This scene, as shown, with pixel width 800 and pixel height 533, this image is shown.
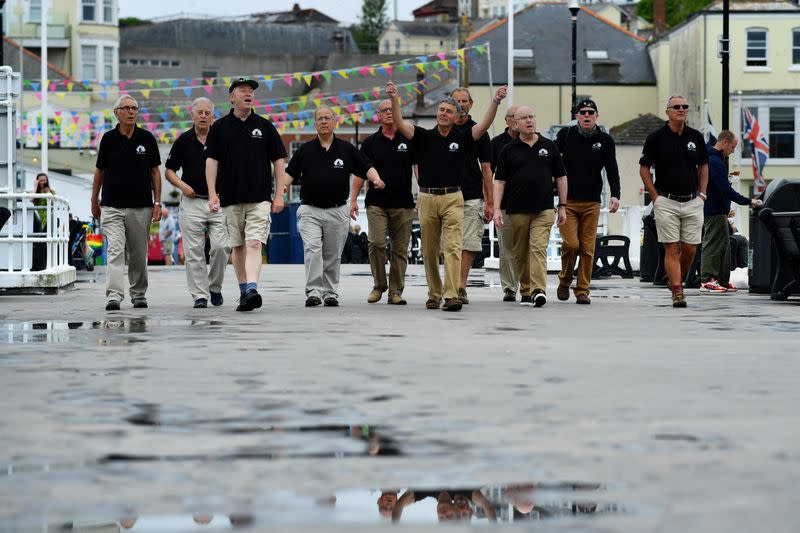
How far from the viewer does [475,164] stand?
1622cm

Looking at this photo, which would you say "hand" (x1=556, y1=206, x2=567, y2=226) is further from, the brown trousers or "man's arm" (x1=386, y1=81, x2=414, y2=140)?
"man's arm" (x1=386, y1=81, x2=414, y2=140)

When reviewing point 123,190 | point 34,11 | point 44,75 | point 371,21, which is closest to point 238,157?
point 123,190

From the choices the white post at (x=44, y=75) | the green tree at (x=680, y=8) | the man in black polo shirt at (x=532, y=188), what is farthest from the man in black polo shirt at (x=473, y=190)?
the green tree at (x=680, y=8)

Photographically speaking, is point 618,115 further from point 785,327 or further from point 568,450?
point 568,450

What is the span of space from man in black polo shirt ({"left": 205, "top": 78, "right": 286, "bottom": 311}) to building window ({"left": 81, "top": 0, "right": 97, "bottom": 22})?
74007mm

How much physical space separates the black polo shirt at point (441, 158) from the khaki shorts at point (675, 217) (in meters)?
2.19


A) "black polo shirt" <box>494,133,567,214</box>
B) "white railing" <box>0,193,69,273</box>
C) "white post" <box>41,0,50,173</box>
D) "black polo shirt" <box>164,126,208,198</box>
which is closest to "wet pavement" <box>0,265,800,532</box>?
"black polo shirt" <box>164,126,208,198</box>

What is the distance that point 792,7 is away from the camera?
69.0 metres

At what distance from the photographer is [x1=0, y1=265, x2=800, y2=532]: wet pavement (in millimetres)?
5027

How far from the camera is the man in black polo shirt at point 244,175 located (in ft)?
48.8

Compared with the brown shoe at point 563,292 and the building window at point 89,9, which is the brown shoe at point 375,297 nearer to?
the brown shoe at point 563,292

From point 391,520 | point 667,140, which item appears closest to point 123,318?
point 667,140

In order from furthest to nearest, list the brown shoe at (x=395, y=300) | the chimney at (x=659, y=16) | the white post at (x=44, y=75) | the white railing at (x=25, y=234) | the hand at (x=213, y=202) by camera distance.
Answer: the chimney at (x=659, y=16)
the white post at (x=44, y=75)
the white railing at (x=25, y=234)
the brown shoe at (x=395, y=300)
the hand at (x=213, y=202)

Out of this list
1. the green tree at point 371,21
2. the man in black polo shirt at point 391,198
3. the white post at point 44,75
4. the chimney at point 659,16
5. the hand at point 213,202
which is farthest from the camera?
the green tree at point 371,21
